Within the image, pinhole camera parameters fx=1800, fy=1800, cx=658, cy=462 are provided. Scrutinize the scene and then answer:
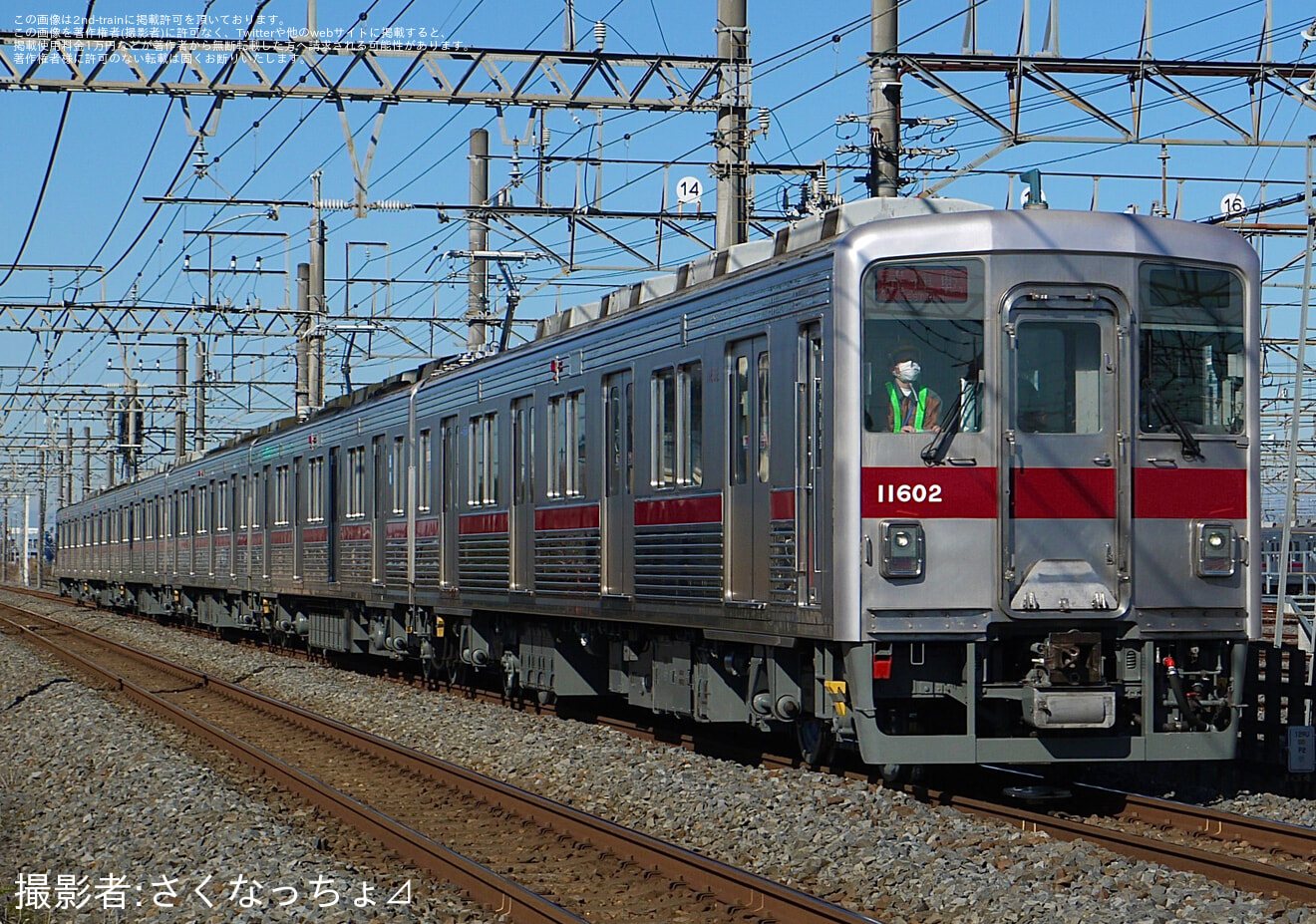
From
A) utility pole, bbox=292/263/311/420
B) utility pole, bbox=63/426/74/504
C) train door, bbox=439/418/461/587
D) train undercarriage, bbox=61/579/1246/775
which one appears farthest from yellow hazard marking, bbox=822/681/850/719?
utility pole, bbox=63/426/74/504

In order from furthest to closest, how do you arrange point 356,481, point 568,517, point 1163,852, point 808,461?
point 356,481 → point 568,517 → point 808,461 → point 1163,852

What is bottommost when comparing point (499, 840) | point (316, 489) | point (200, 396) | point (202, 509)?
point (499, 840)

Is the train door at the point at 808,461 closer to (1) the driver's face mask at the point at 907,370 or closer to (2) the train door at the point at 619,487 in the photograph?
(1) the driver's face mask at the point at 907,370

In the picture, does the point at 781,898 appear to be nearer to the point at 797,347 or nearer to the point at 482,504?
the point at 797,347

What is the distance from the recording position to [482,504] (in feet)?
54.6

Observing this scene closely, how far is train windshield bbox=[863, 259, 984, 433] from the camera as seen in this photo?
31.5 ft

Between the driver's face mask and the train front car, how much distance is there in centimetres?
2

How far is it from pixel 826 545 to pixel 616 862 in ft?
6.87

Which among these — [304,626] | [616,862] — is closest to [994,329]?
[616,862]

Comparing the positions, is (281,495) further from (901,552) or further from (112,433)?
(112,433)

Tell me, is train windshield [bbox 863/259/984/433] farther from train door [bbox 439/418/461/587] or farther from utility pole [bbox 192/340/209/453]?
utility pole [bbox 192/340/209/453]

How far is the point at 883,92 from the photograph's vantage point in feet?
51.4

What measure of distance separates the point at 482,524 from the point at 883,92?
531 cm

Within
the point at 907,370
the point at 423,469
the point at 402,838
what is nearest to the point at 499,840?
the point at 402,838
